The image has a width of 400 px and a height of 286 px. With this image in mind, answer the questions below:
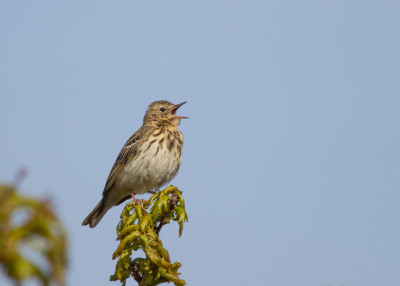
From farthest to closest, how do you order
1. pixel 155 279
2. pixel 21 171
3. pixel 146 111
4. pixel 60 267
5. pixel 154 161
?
pixel 146 111 → pixel 154 161 → pixel 155 279 → pixel 21 171 → pixel 60 267

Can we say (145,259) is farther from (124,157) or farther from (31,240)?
(124,157)

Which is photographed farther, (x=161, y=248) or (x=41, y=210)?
(x=161, y=248)

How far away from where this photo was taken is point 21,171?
150 centimetres

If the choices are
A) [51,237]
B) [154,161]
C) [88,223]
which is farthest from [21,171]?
[88,223]

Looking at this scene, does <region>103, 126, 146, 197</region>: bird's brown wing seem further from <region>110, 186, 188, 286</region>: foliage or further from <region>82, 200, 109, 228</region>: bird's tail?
<region>110, 186, 188, 286</region>: foliage

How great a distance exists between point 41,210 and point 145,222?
183 inches

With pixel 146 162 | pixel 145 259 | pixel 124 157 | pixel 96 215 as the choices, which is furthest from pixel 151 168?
pixel 145 259

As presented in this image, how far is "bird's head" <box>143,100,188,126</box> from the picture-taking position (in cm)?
1317

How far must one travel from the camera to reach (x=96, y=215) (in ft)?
41.9

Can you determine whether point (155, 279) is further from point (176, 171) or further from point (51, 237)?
point (176, 171)

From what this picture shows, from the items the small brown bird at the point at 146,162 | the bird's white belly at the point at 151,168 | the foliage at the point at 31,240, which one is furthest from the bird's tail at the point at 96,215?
the foliage at the point at 31,240

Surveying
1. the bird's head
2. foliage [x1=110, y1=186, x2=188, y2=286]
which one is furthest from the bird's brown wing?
foliage [x1=110, y1=186, x2=188, y2=286]

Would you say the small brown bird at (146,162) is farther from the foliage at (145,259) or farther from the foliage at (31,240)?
the foliage at (31,240)

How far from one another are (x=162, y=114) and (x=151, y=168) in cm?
192
